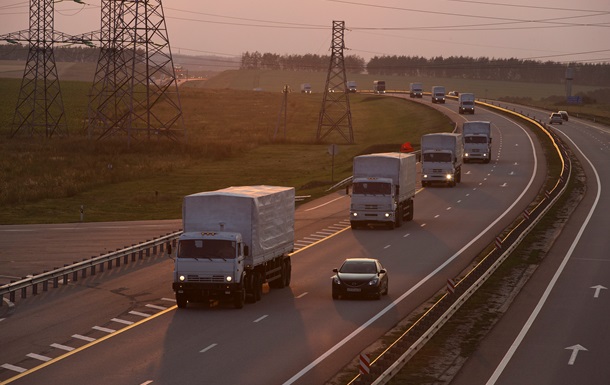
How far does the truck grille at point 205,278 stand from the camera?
3478 cm

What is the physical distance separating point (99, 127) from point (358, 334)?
120m

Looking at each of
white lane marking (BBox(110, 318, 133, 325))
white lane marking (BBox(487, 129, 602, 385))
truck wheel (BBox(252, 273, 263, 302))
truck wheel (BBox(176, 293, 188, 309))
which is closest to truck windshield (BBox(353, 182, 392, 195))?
white lane marking (BBox(487, 129, 602, 385))

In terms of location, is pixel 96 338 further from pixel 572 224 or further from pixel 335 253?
pixel 572 224

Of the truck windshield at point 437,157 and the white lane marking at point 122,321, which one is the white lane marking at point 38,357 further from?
the truck windshield at point 437,157

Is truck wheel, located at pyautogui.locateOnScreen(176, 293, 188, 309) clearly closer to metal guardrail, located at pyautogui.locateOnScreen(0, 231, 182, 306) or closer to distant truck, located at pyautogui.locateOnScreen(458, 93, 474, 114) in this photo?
metal guardrail, located at pyautogui.locateOnScreen(0, 231, 182, 306)

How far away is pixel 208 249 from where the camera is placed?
3497 cm

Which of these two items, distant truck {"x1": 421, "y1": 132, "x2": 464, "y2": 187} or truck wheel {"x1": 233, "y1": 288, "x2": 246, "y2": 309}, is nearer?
truck wheel {"x1": 233, "y1": 288, "x2": 246, "y2": 309}

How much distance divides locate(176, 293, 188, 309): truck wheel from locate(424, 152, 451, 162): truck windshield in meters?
46.6

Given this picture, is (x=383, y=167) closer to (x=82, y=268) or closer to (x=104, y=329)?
(x=82, y=268)

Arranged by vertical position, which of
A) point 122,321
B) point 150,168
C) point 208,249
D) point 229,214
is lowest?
point 150,168

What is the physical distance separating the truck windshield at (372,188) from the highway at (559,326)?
9.66 meters

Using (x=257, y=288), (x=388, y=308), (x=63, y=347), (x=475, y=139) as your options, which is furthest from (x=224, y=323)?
(x=475, y=139)

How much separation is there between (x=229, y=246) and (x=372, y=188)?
24.6 metres

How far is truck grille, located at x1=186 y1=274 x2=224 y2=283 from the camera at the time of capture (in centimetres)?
3478
